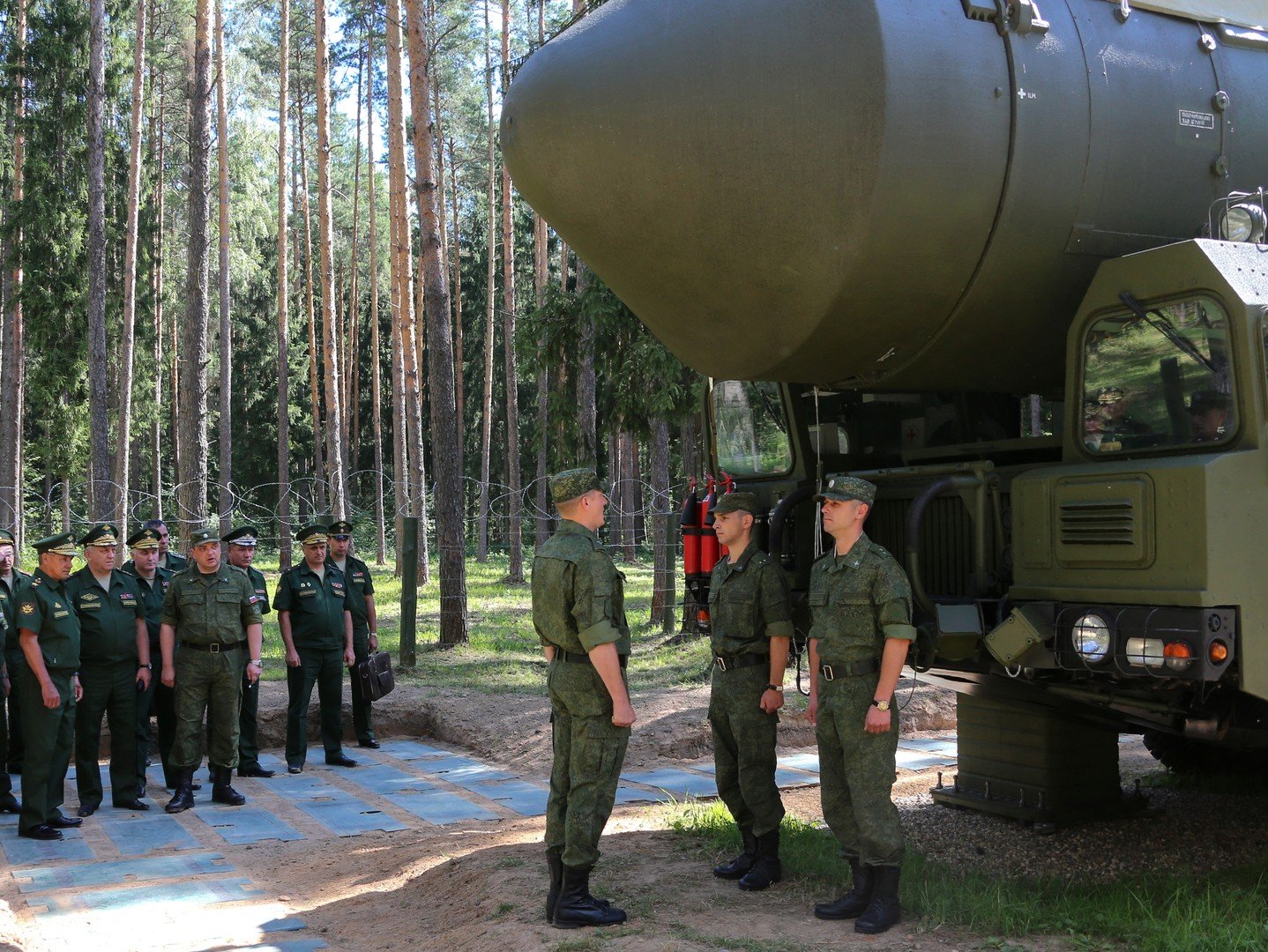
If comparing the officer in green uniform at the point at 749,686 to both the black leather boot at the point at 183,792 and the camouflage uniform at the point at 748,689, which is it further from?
the black leather boot at the point at 183,792

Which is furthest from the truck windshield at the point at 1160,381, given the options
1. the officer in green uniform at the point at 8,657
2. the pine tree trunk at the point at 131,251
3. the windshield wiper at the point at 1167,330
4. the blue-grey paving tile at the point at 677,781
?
the pine tree trunk at the point at 131,251

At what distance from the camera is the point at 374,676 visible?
8969mm

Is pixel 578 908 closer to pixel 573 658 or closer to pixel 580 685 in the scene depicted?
pixel 580 685

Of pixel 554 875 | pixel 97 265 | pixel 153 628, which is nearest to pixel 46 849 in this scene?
pixel 153 628

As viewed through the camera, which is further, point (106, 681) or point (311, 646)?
point (311, 646)

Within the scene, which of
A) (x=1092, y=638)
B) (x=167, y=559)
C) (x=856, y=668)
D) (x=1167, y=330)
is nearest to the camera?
(x=1092, y=638)

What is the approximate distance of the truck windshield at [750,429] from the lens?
245 inches

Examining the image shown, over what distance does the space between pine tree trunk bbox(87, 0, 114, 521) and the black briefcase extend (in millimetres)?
9592

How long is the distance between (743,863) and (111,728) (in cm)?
428

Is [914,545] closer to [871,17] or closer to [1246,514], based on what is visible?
[1246,514]

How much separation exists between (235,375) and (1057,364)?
126ft

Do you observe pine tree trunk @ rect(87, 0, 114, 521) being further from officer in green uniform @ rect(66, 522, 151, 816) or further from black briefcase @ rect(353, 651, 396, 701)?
officer in green uniform @ rect(66, 522, 151, 816)

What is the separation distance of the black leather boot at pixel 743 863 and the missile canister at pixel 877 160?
1975 mm

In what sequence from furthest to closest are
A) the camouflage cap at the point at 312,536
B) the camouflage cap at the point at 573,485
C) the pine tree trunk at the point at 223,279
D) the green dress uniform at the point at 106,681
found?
the pine tree trunk at the point at 223,279 < the camouflage cap at the point at 312,536 < the green dress uniform at the point at 106,681 < the camouflage cap at the point at 573,485
